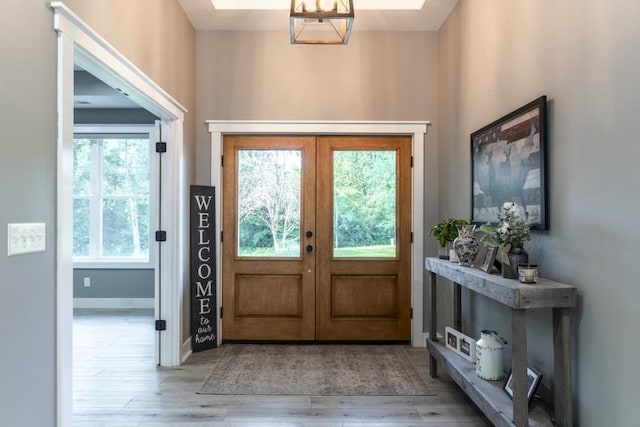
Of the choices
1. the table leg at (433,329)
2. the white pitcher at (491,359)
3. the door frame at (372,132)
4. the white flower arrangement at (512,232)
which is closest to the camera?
the white flower arrangement at (512,232)

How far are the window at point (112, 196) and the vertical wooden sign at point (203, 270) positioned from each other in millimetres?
2018

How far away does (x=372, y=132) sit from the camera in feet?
12.3

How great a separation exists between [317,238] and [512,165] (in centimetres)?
200

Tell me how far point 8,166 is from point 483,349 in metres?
2.55

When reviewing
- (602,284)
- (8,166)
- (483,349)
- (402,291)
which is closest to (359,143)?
(402,291)

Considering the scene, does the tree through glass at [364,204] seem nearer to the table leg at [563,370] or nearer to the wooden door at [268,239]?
the wooden door at [268,239]

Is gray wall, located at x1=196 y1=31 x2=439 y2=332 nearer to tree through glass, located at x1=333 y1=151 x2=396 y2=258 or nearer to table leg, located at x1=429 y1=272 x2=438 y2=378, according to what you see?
tree through glass, located at x1=333 y1=151 x2=396 y2=258

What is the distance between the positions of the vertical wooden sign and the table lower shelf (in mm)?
2120

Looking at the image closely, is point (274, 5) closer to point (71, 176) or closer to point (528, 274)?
point (71, 176)

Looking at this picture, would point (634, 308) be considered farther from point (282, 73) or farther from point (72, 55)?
point (282, 73)

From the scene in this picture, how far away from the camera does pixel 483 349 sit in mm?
2275

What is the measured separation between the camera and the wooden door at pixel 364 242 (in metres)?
3.78

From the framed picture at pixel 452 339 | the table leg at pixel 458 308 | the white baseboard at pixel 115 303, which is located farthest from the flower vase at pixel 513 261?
the white baseboard at pixel 115 303

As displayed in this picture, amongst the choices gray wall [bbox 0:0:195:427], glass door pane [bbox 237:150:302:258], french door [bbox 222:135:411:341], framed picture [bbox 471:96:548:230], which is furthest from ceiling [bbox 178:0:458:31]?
gray wall [bbox 0:0:195:427]
